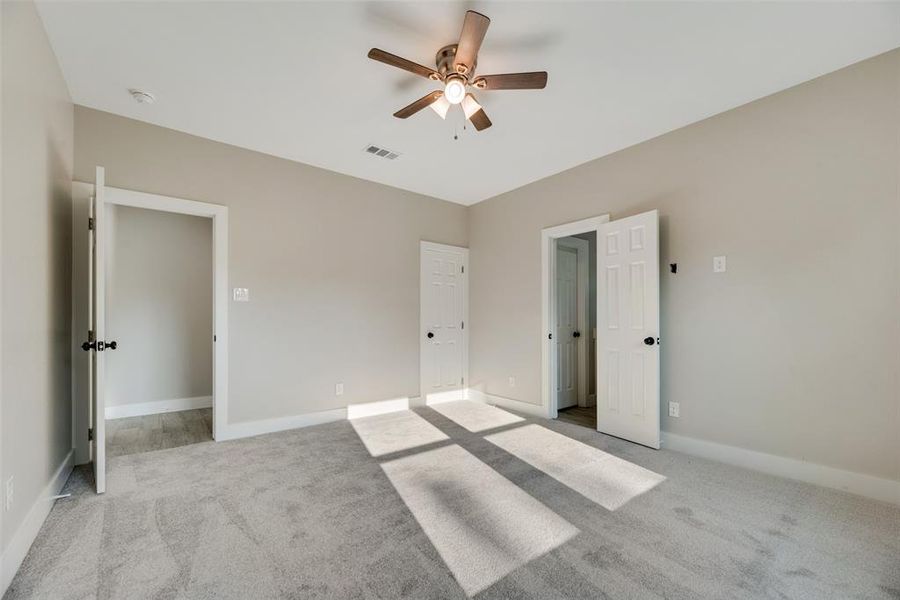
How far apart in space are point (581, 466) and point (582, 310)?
7.91 feet

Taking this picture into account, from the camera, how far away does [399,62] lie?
6.64 ft

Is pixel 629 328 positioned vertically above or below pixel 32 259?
below

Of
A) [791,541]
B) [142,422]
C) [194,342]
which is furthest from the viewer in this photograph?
[194,342]

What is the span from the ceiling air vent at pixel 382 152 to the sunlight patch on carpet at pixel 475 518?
2772 millimetres

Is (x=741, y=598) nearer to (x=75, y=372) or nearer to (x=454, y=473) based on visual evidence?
(x=454, y=473)

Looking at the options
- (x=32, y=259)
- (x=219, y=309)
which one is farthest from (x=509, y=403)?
(x=32, y=259)

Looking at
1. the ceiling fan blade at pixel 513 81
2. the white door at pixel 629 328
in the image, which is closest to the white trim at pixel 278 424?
the white door at pixel 629 328

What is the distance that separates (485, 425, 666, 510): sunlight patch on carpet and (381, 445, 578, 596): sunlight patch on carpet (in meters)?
0.38

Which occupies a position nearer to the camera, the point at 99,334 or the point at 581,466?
the point at 99,334

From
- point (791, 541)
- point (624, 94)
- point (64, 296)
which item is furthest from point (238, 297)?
point (791, 541)

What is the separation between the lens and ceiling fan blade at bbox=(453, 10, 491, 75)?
1.75 m

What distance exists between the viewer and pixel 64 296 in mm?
2635

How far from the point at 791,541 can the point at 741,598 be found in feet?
2.18

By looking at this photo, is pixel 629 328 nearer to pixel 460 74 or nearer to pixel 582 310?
pixel 582 310
